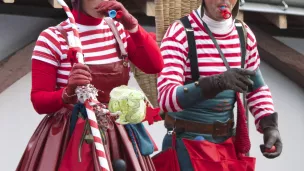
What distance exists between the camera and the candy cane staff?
310 cm

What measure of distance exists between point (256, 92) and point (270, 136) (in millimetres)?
223

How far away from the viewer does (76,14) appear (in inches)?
130

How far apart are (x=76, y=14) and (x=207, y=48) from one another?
1.88 ft

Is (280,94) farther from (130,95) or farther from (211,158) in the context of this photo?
(130,95)

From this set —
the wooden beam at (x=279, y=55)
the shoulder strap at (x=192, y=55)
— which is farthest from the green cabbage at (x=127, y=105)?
the wooden beam at (x=279, y=55)

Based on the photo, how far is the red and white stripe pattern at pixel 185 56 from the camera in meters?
3.47

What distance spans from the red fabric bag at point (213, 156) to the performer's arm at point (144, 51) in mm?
368

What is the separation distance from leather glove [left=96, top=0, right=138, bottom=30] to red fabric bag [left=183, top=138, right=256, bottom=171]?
61 centimetres

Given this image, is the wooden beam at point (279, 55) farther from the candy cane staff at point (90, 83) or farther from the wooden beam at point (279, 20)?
the candy cane staff at point (90, 83)

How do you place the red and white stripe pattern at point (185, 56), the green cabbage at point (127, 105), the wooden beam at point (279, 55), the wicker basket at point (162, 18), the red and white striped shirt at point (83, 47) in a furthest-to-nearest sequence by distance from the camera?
the wooden beam at point (279, 55)
the wicker basket at point (162, 18)
the red and white stripe pattern at point (185, 56)
the red and white striped shirt at point (83, 47)
the green cabbage at point (127, 105)

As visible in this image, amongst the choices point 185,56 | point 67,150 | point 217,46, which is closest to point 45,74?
point 67,150

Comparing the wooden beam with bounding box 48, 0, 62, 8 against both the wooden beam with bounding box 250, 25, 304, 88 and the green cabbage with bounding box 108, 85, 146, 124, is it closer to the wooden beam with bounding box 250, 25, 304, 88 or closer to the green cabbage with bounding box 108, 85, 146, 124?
the wooden beam with bounding box 250, 25, 304, 88

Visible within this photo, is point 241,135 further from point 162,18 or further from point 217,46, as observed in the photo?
point 162,18

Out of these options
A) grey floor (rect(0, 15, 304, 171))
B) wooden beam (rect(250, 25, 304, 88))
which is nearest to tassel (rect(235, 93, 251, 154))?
grey floor (rect(0, 15, 304, 171))
